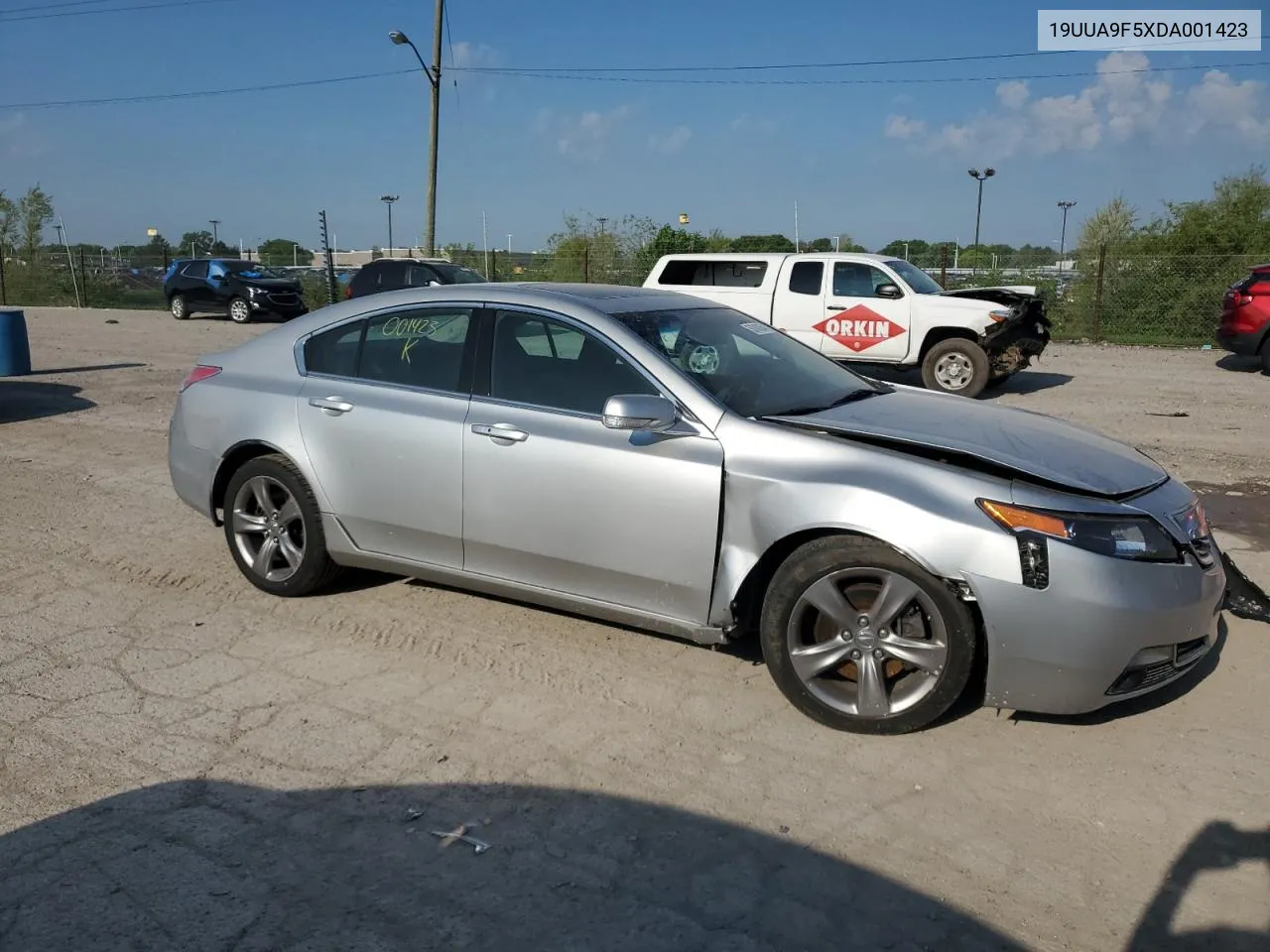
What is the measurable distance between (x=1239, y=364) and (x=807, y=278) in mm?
7970

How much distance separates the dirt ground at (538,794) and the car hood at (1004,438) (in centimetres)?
93

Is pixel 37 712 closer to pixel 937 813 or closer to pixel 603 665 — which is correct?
pixel 603 665

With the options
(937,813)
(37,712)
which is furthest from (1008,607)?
(37,712)

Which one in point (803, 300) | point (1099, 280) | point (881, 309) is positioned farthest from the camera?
point (1099, 280)

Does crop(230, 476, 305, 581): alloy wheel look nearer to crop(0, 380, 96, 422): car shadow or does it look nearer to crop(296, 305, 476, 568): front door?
crop(296, 305, 476, 568): front door

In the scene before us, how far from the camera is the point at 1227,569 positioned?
4754mm

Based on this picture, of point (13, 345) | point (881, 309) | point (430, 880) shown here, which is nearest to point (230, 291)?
point (13, 345)

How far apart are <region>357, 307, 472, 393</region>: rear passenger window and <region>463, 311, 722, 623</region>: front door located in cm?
19

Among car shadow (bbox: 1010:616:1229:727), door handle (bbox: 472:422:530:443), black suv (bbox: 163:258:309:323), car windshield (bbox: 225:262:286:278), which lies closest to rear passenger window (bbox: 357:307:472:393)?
door handle (bbox: 472:422:530:443)

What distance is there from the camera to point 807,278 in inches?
540

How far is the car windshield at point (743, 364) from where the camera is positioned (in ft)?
14.3

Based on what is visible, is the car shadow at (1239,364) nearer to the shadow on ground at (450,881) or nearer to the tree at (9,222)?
the shadow on ground at (450,881)

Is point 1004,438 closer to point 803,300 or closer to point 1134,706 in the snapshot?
point 1134,706

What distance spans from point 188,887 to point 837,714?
7.23ft
